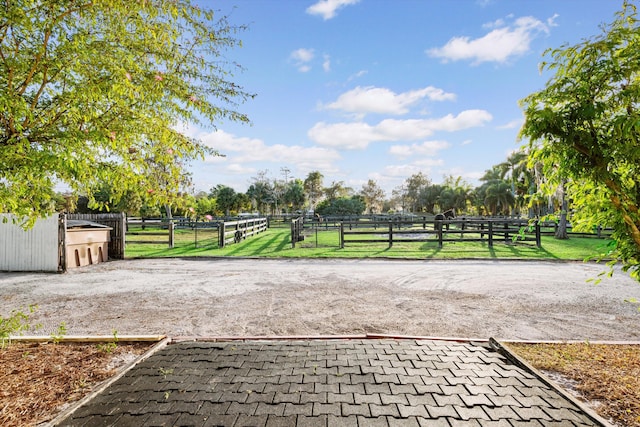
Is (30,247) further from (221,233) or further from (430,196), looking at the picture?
(430,196)

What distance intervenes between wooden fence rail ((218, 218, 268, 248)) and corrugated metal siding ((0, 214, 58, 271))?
603 centimetres

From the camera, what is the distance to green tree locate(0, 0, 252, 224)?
8.71 ft

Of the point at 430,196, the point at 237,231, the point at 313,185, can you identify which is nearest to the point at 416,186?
the point at 430,196

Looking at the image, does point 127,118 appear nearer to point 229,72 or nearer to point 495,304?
point 229,72

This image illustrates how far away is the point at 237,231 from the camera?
16922 mm

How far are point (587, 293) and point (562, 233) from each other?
1345 centimetres

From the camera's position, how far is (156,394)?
2791 mm

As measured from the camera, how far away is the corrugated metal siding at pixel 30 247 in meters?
9.55

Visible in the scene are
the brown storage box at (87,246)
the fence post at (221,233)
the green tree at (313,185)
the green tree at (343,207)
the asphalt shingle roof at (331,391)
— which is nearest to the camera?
the asphalt shingle roof at (331,391)

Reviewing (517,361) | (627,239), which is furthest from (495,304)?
(627,239)

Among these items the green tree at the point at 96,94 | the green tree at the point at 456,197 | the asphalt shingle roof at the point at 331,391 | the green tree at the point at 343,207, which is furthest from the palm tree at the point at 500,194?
the green tree at the point at 96,94

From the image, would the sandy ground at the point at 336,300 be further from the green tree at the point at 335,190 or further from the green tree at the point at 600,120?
the green tree at the point at 335,190

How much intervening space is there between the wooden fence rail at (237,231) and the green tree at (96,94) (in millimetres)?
11410

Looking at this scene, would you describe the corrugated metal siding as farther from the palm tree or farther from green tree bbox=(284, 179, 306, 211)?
green tree bbox=(284, 179, 306, 211)
